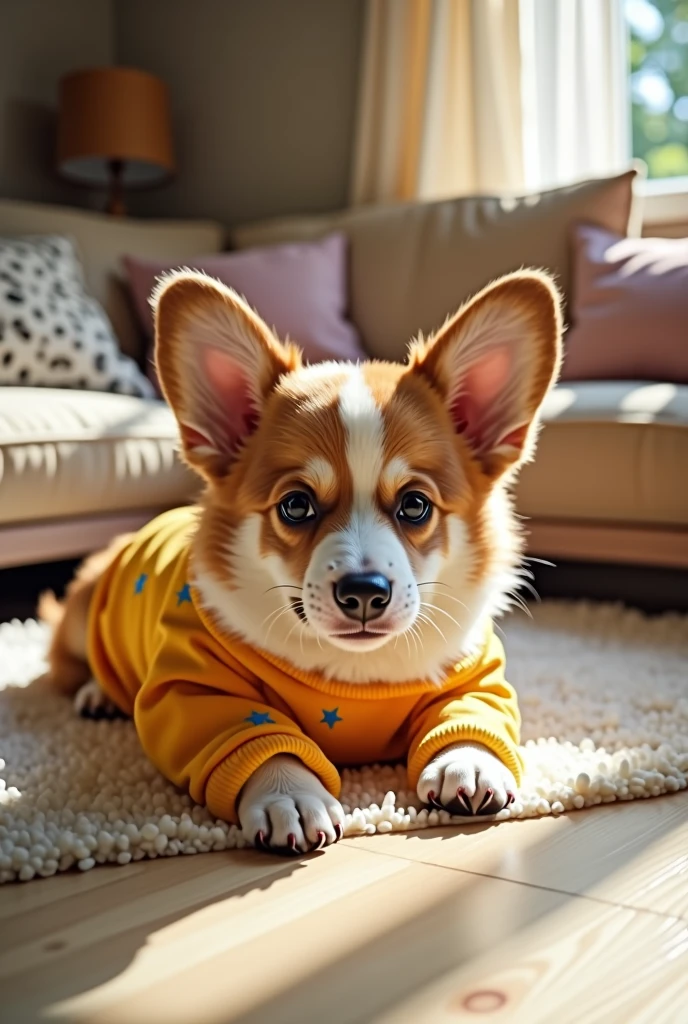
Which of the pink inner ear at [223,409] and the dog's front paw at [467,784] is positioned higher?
the pink inner ear at [223,409]

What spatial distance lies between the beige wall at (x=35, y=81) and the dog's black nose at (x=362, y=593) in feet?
12.6

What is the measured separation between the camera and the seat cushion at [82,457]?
2.18 metres

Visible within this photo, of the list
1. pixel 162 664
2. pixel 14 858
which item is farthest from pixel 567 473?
pixel 14 858

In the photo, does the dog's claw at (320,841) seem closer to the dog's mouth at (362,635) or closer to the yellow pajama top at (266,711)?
the yellow pajama top at (266,711)

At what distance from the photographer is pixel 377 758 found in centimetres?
140

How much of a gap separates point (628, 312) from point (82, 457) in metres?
1.41

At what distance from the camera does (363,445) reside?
1.21 m

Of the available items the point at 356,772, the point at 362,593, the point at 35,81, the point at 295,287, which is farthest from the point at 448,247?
the point at 35,81

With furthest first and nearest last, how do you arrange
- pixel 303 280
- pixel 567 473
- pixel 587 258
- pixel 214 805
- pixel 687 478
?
pixel 303 280, pixel 587 258, pixel 567 473, pixel 687 478, pixel 214 805

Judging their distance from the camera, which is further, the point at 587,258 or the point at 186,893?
the point at 587,258

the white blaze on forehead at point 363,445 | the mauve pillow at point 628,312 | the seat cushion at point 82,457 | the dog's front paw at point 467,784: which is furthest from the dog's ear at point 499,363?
the mauve pillow at point 628,312

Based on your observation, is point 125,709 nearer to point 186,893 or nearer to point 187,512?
point 187,512

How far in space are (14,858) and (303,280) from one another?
2435 mm

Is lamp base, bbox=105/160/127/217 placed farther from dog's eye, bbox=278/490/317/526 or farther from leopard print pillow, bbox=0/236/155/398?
dog's eye, bbox=278/490/317/526
